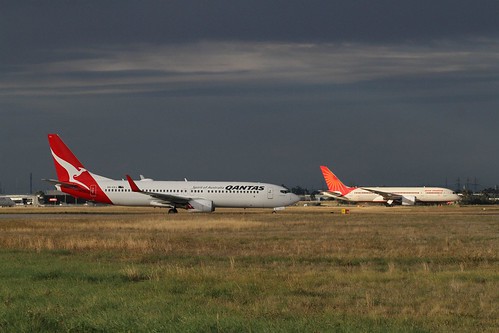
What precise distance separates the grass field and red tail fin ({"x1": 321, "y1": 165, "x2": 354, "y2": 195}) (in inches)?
4207

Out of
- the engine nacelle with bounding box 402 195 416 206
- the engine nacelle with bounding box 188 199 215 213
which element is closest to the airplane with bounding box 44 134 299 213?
the engine nacelle with bounding box 188 199 215 213

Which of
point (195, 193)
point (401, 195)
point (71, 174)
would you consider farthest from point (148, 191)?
point (401, 195)

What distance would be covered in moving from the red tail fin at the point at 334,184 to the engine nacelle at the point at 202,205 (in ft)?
208

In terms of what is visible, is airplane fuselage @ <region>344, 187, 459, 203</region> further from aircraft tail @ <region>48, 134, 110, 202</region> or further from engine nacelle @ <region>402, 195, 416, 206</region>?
aircraft tail @ <region>48, 134, 110, 202</region>

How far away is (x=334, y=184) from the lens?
146 m

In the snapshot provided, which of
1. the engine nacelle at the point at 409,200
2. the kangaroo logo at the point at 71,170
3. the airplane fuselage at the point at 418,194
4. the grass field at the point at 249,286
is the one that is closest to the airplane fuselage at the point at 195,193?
the kangaroo logo at the point at 71,170

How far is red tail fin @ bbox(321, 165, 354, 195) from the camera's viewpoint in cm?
14275

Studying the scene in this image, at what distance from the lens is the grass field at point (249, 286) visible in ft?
45.0

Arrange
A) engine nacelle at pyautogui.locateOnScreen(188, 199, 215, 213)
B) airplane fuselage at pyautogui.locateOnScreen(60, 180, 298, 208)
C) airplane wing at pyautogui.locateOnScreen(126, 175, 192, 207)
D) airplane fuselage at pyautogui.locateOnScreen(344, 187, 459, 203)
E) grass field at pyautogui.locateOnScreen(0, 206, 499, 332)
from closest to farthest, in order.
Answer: grass field at pyautogui.locateOnScreen(0, 206, 499, 332) → airplane wing at pyautogui.locateOnScreen(126, 175, 192, 207) → engine nacelle at pyautogui.locateOnScreen(188, 199, 215, 213) → airplane fuselage at pyautogui.locateOnScreen(60, 180, 298, 208) → airplane fuselage at pyautogui.locateOnScreen(344, 187, 459, 203)

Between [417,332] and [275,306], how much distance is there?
3.87 meters

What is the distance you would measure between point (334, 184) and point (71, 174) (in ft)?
234

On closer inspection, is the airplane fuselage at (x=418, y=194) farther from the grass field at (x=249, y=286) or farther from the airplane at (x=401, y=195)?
the grass field at (x=249, y=286)

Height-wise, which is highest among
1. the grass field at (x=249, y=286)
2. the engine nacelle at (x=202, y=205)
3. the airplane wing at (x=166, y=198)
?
the airplane wing at (x=166, y=198)

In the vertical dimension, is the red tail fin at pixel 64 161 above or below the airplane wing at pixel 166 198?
above
